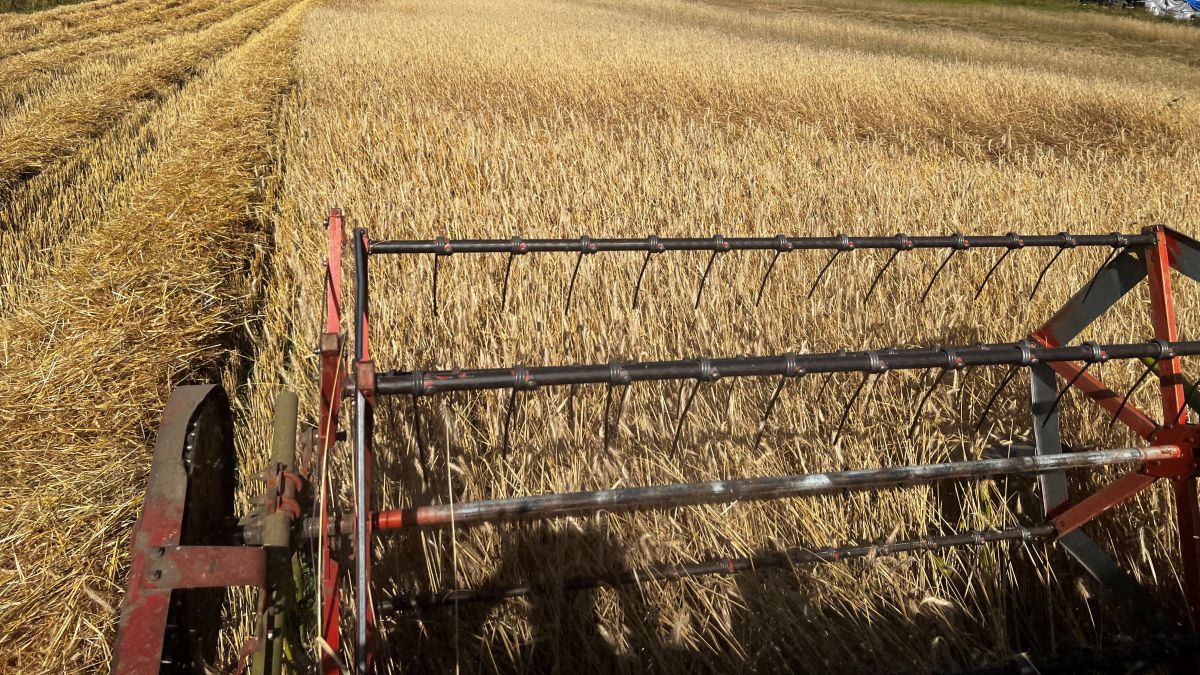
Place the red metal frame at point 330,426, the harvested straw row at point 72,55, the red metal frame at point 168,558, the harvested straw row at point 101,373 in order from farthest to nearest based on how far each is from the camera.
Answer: the harvested straw row at point 72,55
the harvested straw row at point 101,373
the red metal frame at point 330,426
the red metal frame at point 168,558

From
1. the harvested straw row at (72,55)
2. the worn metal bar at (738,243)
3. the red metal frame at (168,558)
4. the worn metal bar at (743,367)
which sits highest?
the harvested straw row at (72,55)

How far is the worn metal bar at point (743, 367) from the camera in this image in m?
1.33

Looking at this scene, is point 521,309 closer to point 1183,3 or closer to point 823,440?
point 823,440

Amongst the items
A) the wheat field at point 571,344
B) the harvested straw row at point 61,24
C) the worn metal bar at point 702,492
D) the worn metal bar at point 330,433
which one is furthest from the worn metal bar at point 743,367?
the harvested straw row at point 61,24

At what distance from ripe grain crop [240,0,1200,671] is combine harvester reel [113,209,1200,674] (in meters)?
0.12

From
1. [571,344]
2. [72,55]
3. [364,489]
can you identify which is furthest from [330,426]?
[72,55]

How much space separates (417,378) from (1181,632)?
1915mm

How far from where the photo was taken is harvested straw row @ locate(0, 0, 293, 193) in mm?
4820

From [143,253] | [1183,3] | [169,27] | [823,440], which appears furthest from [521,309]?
[1183,3]

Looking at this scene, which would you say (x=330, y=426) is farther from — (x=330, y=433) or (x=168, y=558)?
(x=168, y=558)

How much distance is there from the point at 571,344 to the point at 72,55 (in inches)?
386

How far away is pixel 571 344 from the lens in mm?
2537

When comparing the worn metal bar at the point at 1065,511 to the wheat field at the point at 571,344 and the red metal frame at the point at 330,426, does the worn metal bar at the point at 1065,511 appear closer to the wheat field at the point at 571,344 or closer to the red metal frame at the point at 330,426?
the wheat field at the point at 571,344

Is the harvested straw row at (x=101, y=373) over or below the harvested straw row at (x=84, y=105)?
below
